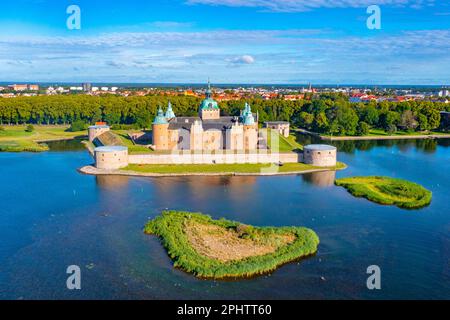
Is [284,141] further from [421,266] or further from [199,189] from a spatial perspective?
[421,266]

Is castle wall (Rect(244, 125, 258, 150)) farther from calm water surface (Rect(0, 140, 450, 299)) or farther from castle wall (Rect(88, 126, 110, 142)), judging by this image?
castle wall (Rect(88, 126, 110, 142))

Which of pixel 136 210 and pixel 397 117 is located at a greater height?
pixel 397 117

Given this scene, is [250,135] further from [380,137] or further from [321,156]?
[380,137]

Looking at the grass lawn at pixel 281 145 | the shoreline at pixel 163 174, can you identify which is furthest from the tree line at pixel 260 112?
the shoreline at pixel 163 174

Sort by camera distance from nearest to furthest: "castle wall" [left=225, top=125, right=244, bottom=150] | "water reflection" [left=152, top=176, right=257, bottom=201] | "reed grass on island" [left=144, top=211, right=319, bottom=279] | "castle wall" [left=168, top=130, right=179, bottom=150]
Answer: "reed grass on island" [left=144, top=211, right=319, bottom=279]
"water reflection" [left=152, top=176, right=257, bottom=201]
"castle wall" [left=225, top=125, right=244, bottom=150]
"castle wall" [left=168, top=130, right=179, bottom=150]

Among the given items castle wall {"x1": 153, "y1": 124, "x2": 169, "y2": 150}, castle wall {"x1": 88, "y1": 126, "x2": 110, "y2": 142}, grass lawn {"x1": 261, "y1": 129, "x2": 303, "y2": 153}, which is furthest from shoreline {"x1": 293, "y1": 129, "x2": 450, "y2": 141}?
castle wall {"x1": 88, "y1": 126, "x2": 110, "y2": 142}

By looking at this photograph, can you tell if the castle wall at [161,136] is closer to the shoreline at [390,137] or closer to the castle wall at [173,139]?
the castle wall at [173,139]
